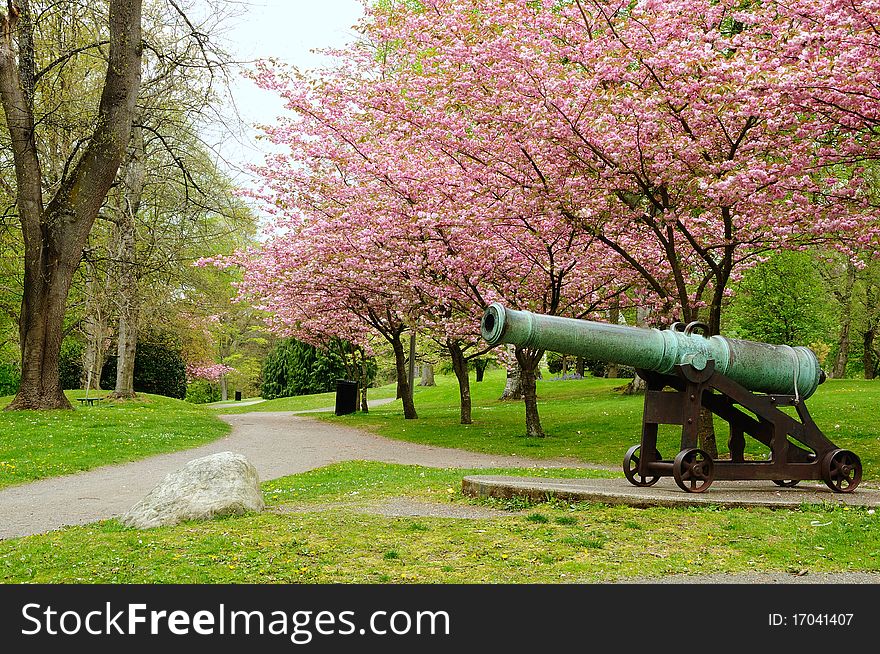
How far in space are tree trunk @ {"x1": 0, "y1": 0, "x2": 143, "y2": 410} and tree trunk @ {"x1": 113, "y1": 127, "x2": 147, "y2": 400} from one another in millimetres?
1478

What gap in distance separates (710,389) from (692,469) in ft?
→ 2.68

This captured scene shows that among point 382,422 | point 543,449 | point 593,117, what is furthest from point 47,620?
point 382,422

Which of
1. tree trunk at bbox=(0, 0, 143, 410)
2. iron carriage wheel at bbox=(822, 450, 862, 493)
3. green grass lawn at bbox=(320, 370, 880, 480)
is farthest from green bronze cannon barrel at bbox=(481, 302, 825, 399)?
tree trunk at bbox=(0, 0, 143, 410)

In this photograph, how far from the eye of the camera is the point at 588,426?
71.5 ft

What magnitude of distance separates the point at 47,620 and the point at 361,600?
1806 millimetres

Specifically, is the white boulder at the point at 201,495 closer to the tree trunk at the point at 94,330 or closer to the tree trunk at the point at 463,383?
the tree trunk at the point at 463,383

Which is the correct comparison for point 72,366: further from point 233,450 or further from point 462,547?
point 462,547

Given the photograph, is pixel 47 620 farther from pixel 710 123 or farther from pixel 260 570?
pixel 710 123

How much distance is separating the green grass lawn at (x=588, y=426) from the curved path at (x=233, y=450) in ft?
3.42

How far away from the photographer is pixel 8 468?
539 inches

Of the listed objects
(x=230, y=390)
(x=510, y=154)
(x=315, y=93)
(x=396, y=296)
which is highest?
(x=315, y=93)

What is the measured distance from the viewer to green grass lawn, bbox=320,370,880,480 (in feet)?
55.7

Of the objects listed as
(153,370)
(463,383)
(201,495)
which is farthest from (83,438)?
(153,370)

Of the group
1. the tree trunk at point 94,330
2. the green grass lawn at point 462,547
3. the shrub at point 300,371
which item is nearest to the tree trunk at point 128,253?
the tree trunk at point 94,330
